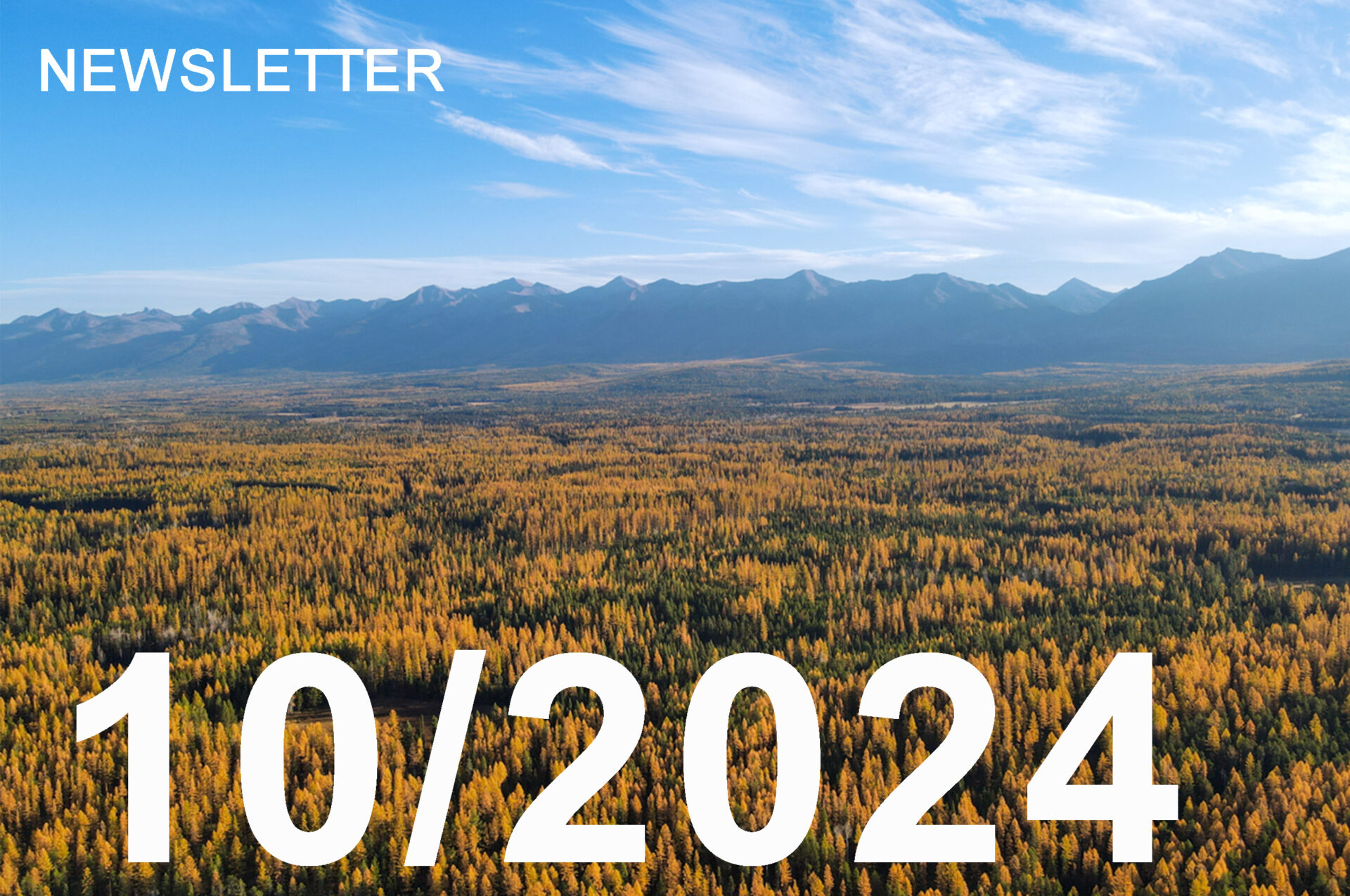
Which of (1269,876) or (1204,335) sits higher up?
(1204,335)

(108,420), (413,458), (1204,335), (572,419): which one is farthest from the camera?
(1204,335)

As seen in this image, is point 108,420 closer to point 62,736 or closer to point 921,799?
point 62,736

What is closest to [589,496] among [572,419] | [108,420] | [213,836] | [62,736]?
[62,736]

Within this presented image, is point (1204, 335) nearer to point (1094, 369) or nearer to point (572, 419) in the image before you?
point (1094, 369)

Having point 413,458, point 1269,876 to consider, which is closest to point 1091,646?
point 1269,876

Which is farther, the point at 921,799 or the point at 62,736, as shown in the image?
the point at 62,736

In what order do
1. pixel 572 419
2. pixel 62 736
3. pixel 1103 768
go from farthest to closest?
pixel 572 419 → pixel 62 736 → pixel 1103 768

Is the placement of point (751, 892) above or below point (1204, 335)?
below
